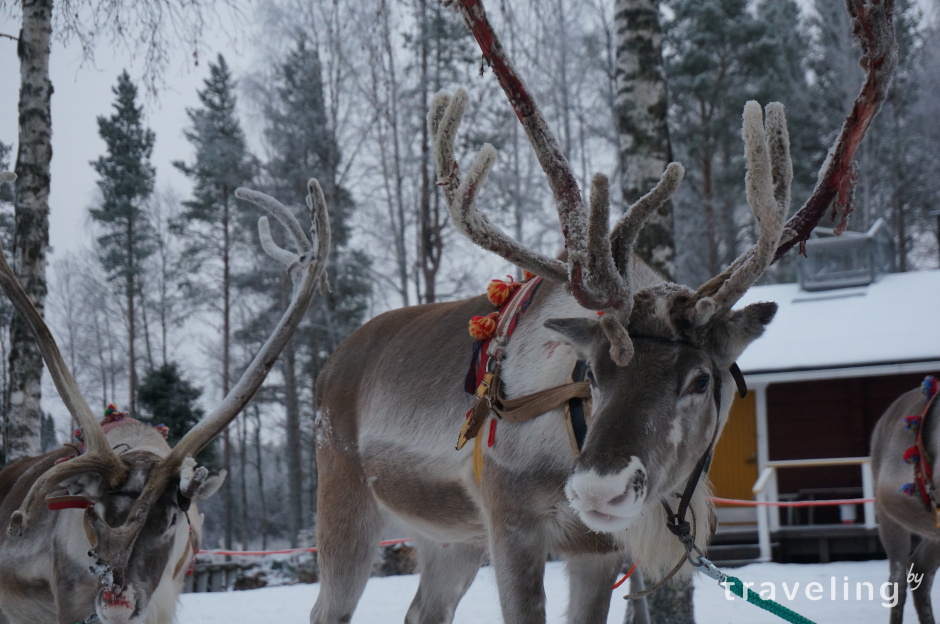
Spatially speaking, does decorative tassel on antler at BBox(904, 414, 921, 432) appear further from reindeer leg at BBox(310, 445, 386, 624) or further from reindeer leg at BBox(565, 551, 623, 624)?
reindeer leg at BBox(310, 445, 386, 624)

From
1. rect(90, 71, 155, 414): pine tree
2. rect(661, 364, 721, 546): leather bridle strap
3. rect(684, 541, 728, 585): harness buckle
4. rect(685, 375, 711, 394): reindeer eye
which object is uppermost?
rect(90, 71, 155, 414): pine tree

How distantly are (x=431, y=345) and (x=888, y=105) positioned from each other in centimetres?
2382

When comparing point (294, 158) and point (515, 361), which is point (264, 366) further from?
point (294, 158)

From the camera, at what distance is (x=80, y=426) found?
12.8ft

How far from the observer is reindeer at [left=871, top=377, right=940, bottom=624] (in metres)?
5.88

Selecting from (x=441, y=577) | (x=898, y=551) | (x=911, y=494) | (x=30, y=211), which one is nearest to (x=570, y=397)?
(x=441, y=577)

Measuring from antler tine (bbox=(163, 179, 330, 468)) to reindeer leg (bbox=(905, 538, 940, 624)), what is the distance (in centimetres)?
445

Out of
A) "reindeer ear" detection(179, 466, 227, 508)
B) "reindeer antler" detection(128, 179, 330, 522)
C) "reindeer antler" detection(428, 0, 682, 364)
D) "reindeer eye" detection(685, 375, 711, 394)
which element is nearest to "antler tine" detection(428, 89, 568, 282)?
"reindeer antler" detection(428, 0, 682, 364)

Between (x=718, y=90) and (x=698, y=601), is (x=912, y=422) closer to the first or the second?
(x=698, y=601)

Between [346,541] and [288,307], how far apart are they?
3.64 feet

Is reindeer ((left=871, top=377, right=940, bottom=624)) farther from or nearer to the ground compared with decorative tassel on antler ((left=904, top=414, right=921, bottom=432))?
nearer to the ground

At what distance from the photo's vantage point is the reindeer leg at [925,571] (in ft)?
19.5

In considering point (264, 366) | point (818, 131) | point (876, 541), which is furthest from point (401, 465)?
point (818, 131)

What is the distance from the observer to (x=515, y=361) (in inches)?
134
